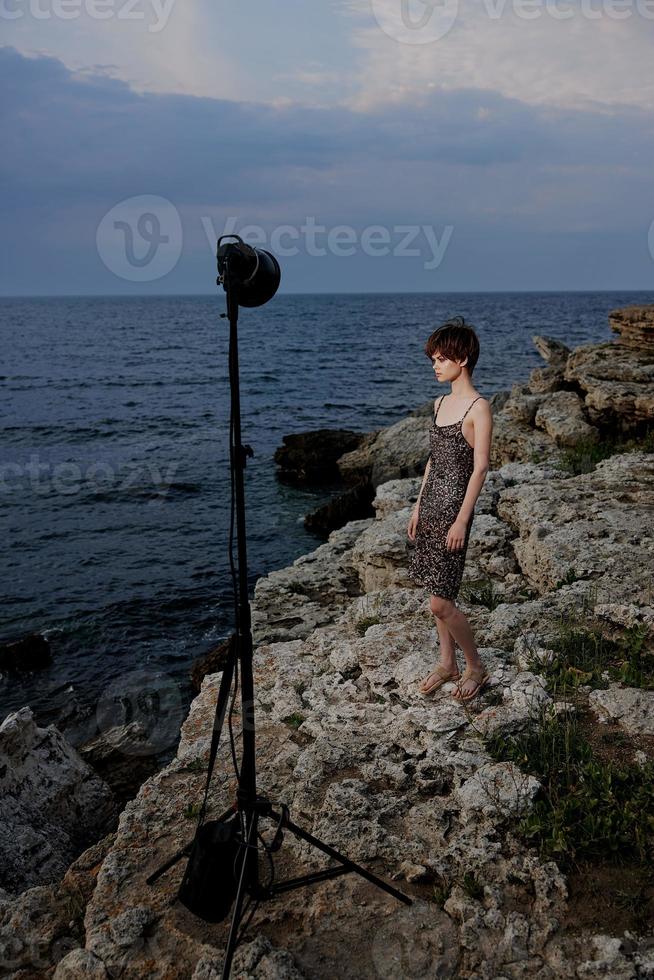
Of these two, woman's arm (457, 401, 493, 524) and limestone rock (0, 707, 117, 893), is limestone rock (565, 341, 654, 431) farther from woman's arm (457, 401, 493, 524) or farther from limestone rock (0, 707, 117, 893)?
limestone rock (0, 707, 117, 893)

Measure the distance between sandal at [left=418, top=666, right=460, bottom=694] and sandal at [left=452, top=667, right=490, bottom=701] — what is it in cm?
15

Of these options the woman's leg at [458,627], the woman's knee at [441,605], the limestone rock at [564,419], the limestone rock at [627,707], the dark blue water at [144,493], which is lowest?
the dark blue water at [144,493]

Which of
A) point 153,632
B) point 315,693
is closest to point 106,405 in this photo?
point 153,632

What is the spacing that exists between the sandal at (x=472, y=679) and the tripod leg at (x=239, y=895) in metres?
2.07

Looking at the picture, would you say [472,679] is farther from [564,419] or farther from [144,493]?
[144,493]

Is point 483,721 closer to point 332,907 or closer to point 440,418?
point 332,907

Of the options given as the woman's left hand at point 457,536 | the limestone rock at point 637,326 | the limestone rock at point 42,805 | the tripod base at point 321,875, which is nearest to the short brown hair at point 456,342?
the woman's left hand at point 457,536

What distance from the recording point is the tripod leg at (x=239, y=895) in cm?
302

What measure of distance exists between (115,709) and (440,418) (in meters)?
7.13

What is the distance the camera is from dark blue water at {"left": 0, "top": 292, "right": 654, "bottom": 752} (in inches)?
476

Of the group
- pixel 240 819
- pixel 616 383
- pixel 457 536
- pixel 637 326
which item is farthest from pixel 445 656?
pixel 637 326

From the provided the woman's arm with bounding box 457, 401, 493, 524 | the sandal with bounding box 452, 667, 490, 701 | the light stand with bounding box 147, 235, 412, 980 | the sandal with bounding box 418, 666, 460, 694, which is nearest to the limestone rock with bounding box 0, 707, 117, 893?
the light stand with bounding box 147, 235, 412, 980

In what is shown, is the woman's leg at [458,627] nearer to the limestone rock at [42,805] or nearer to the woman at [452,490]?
the woman at [452,490]

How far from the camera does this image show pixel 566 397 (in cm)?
1326
